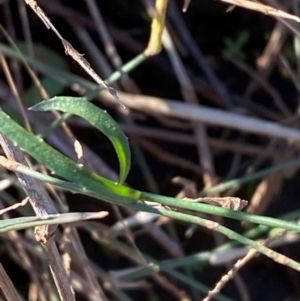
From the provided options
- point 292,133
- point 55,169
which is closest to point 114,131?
point 55,169

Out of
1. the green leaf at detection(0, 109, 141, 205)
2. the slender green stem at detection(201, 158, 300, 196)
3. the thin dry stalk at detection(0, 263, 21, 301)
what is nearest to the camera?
the green leaf at detection(0, 109, 141, 205)

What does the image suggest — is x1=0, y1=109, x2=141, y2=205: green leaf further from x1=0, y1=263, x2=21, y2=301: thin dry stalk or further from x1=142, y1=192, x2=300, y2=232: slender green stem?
x1=0, y1=263, x2=21, y2=301: thin dry stalk

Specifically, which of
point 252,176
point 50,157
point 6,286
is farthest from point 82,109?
point 252,176

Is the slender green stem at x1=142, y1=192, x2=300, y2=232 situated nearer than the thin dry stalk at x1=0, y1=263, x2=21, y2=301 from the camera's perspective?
Yes

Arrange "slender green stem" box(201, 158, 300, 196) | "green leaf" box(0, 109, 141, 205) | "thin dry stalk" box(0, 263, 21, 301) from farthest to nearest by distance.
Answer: "slender green stem" box(201, 158, 300, 196) → "thin dry stalk" box(0, 263, 21, 301) → "green leaf" box(0, 109, 141, 205)

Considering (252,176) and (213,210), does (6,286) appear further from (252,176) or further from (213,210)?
(252,176)

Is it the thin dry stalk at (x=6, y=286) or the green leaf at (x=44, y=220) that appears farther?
the thin dry stalk at (x=6, y=286)

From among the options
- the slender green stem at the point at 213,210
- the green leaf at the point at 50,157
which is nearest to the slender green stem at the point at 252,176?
the slender green stem at the point at 213,210

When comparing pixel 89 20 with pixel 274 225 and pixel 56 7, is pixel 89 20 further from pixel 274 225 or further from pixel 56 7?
pixel 274 225

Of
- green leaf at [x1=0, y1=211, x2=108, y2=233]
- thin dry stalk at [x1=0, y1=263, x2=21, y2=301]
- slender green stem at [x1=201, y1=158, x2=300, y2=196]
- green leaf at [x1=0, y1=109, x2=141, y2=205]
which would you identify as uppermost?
green leaf at [x1=0, y1=109, x2=141, y2=205]

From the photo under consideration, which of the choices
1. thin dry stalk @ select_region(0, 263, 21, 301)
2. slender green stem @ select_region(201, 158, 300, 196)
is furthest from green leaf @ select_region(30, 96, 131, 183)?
slender green stem @ select_region(201, 158, 300, 196)

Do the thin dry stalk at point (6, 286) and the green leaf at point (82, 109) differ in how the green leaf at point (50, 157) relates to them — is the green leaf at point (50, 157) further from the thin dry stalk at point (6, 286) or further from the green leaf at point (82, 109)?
the thin dry stalk at point (6, 286)
